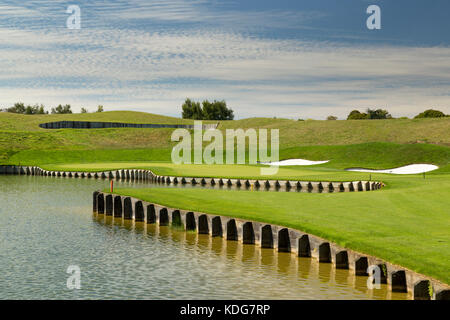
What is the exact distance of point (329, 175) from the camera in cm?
6269

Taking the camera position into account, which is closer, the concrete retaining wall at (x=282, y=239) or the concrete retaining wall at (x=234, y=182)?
the concrete retaining wall at (x=282, y=239)

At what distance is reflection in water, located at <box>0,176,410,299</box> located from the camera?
61.3ft

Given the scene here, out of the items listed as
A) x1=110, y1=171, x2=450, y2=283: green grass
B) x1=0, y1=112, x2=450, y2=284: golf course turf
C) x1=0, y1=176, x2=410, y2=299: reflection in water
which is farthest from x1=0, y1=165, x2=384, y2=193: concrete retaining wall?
x1=0, y1=176, x2=410, y2=299: reflection in water

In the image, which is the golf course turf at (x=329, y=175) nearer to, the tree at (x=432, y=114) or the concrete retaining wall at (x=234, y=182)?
the concrete retaining wall at (x=234, y=182)

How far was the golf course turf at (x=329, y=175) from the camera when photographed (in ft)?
70.6

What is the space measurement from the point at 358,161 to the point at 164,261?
70526 millimetres

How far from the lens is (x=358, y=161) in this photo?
90188 millimetres

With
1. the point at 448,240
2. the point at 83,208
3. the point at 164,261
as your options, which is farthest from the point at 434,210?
the point at 83,208

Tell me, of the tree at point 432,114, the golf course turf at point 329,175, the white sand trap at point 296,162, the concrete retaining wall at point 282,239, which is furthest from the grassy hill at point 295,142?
the concrete retaining wall at point 282,239

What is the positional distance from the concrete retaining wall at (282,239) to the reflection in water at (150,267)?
33 cm

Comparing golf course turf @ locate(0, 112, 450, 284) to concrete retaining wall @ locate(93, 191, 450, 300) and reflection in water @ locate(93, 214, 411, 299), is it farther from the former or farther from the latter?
reflection in water @ locate(93, 214, 411, 299)

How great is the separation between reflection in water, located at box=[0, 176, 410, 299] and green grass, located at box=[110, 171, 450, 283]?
48.6 inches

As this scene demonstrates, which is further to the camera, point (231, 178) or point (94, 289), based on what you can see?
point (231, 178)
